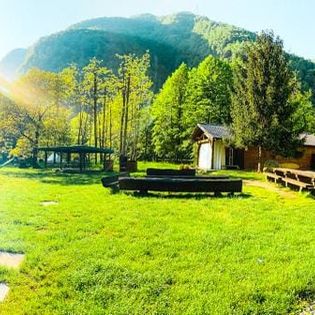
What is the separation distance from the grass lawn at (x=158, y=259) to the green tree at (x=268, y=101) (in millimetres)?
16329

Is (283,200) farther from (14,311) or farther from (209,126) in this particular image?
(209,126)

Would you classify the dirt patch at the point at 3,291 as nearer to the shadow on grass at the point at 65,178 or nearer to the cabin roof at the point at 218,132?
the shadow on grass at the point at 65,178

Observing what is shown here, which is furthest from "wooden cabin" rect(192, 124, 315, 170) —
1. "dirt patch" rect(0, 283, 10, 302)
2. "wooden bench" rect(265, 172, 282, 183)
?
"dirt patch" rect(0, 283, 10, 302)

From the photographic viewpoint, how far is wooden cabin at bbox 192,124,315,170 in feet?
108

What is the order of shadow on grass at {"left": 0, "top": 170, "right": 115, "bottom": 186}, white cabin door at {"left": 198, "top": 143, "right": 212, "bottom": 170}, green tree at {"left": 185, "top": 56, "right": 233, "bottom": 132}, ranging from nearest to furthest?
shadow on grass at {"left": 0, "top": 170, "right": 115, "bottom": 186}
white cabin door at {"left": 198, "top": 143, "right": 212, "bottom": 170}
green tree at {"left": 185, "top": 56, "right": 233, "bottom": 132}

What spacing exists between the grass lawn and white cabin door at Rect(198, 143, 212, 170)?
23156 mm

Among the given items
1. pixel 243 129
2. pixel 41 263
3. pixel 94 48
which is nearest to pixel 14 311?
pixel 41 263

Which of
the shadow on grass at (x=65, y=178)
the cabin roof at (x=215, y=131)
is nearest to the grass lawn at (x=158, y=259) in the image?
the shadow on grass at (x=65, y=178)

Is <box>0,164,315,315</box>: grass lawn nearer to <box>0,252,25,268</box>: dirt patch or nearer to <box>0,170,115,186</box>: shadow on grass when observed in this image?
<box>0,252,25,268</box>: dirt patch

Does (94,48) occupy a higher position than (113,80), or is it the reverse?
(94,48)

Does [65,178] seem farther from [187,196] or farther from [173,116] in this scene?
[173,116]

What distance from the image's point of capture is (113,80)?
41.5 m

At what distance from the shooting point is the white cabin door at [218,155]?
33.5m

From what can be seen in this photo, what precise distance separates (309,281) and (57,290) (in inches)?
135
